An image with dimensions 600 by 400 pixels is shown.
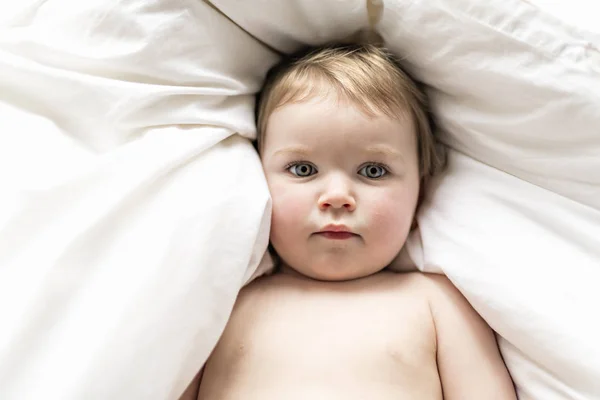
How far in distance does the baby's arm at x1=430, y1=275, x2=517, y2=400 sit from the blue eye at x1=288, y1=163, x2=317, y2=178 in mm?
245

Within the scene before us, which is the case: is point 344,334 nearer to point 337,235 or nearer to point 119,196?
point 337,235

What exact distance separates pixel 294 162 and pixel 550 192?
0.35 m

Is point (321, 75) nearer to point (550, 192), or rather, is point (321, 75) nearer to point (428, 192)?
point (428, 192)

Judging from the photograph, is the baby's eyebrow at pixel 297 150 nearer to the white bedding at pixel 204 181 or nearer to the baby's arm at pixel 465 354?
the white bedding at pixel 204 181

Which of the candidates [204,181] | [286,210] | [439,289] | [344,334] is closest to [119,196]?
[204,181]

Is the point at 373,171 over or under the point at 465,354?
over

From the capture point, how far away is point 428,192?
1.01 m

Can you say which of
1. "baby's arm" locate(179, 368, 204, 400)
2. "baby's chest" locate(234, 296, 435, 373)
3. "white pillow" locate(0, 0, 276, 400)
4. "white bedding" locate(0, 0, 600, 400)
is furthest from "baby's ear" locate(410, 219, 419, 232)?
"baby's arm" locate(179, 368, 204, 400)

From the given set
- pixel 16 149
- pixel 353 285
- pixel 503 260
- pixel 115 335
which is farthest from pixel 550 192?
pixel 16 149

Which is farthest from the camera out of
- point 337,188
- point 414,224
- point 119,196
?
point 414,224

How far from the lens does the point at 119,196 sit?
2.53 feet

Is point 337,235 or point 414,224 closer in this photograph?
point 337,235

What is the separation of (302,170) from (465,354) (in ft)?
1.10

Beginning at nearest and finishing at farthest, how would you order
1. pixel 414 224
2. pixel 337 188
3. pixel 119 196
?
pixel 119 196 < pixel 337 188 < pixel 414 224
